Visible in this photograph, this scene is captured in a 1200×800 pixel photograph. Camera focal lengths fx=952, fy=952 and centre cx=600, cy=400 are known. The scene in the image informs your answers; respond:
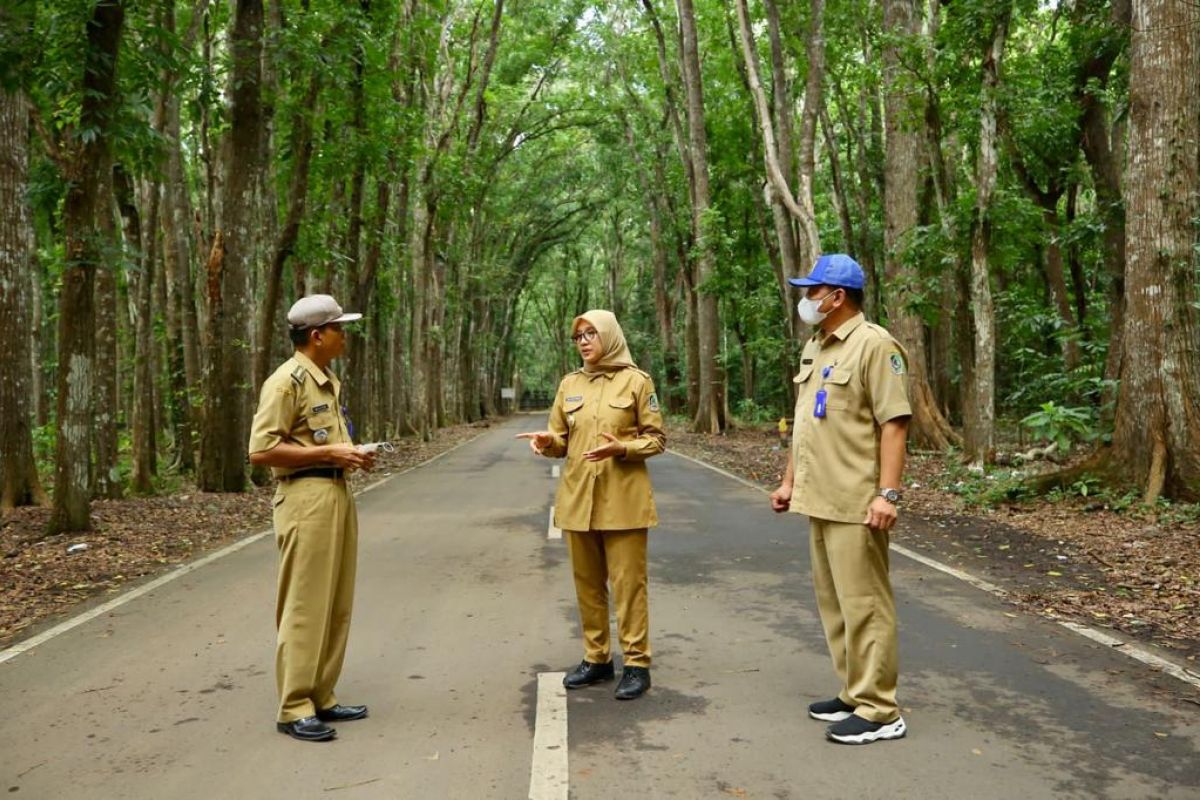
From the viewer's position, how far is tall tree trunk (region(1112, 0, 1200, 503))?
9.85 metres

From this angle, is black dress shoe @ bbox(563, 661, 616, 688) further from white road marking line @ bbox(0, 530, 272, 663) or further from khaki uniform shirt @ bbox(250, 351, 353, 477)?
white road marking line @ bbox(0, 530, 272, 663)

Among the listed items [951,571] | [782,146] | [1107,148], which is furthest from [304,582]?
[782,146]

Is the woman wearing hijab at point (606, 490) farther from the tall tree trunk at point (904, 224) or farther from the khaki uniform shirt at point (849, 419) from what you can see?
the tall tree trunk at point (904, 224)

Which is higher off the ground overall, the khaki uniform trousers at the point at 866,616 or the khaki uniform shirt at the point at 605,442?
the khaki uniform shirt at the point at 605,442

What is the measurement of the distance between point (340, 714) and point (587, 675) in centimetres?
129

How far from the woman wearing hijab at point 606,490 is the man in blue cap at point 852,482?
852 millimetres

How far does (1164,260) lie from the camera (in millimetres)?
9977

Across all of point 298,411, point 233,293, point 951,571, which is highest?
point 233,293

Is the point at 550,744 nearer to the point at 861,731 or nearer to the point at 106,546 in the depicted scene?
the point at 861,731

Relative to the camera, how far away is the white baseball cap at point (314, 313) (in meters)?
4.54

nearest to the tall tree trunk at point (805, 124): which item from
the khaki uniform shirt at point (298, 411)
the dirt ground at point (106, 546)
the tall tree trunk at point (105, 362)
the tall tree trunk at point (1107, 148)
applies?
the tall tree trunk at point (1107, 148)

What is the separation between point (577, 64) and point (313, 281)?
14778 millimetres

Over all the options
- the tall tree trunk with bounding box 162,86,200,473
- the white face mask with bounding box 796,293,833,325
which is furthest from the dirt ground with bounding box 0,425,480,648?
the white face mask with bounding box 796,293,833,325

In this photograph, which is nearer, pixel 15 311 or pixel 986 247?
pixel 15 311
